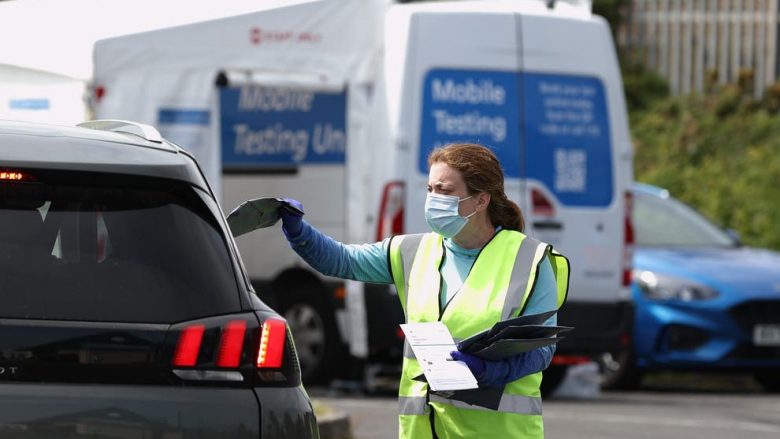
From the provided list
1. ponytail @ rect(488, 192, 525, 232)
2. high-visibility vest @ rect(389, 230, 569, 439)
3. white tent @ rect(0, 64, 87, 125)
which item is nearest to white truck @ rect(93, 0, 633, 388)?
white tent @ rect(0, 64, 87, 125)

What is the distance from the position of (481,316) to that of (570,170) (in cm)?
692

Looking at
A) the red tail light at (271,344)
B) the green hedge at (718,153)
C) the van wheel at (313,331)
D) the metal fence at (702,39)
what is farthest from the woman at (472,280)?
the metal fence at (702,39)

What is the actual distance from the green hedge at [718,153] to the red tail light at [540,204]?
8.18 metres

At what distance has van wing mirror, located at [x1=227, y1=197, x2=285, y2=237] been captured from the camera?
15.5 ft

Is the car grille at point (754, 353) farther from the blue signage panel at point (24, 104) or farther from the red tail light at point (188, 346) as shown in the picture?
the red tail light at point (188, 346)

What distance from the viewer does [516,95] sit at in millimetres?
11219

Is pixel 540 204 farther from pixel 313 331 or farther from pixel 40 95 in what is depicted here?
pixel 40 95

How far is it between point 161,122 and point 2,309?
21.8 feet

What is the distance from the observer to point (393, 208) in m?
10.8

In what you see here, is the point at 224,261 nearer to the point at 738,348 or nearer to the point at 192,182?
the point at 192,182

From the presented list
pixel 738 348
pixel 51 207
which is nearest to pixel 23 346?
pixel 51 207

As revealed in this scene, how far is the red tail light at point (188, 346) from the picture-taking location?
4074 millimetres

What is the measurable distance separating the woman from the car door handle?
6473mm

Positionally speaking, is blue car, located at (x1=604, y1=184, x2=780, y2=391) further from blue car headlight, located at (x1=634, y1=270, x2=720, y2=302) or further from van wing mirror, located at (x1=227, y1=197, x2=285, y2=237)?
van wing mirror, located at (x1=227, y1=197, x2=285, y2=237)
